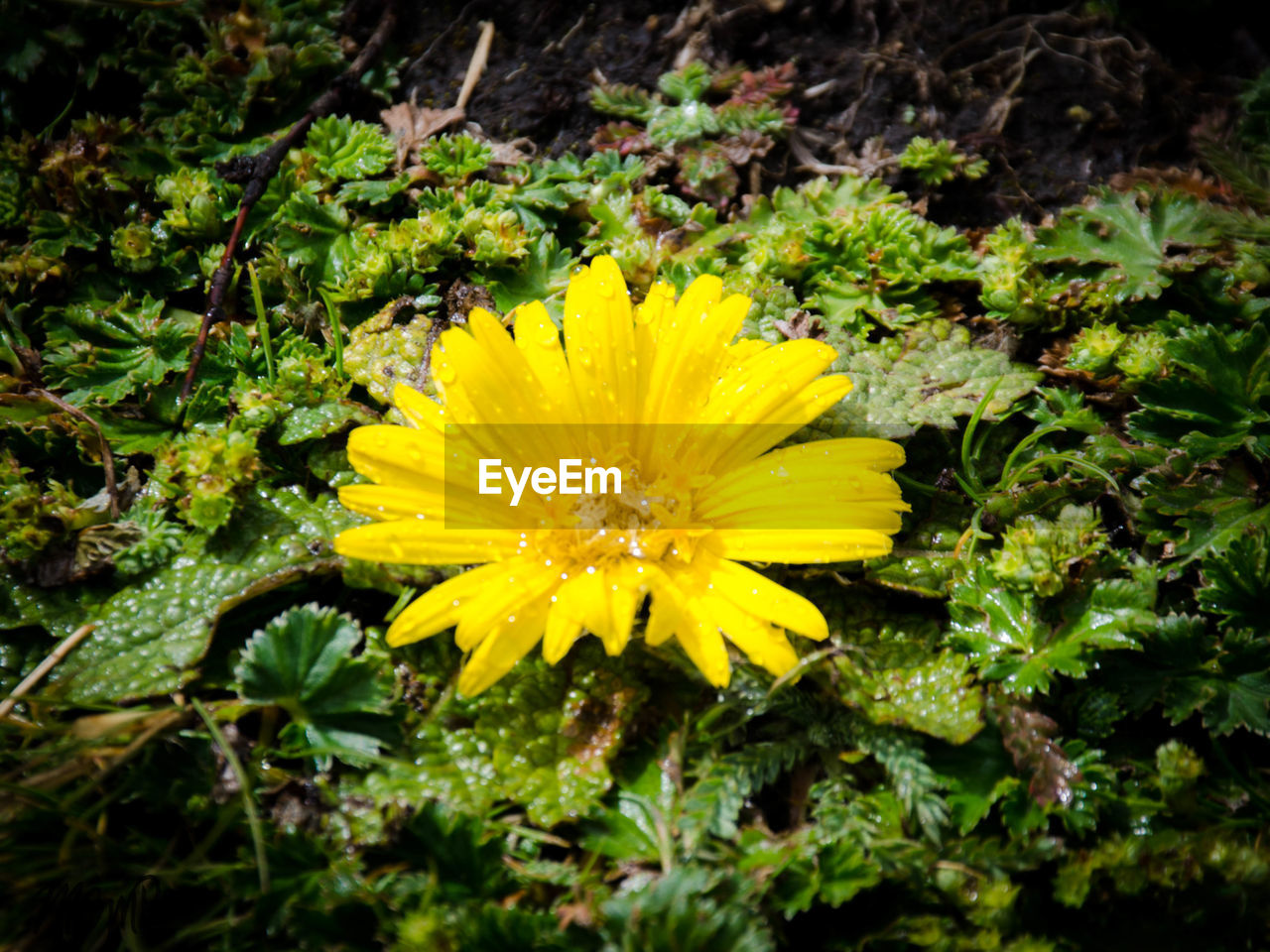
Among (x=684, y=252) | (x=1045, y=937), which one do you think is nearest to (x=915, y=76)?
(x=684, y=252)

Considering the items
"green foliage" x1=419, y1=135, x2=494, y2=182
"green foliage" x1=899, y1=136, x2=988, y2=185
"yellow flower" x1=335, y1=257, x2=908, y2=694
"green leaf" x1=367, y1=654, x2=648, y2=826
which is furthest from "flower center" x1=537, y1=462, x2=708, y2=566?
"green foliage" x1=899, y1=136, x2=988, y2=185

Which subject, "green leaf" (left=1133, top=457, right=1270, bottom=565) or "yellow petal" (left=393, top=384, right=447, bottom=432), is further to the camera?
"green leaf" (left=1133, top=457, right=1270, bottom=565)

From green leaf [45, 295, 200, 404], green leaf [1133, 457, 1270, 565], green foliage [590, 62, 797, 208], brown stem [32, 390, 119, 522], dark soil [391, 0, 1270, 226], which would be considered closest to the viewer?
green leaf [1133, 457, 1270, 565]

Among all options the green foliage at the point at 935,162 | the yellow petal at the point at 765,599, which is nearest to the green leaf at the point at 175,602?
the yellow petal at the point at 765,599

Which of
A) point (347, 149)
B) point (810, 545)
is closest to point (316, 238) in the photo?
point (347, 149)

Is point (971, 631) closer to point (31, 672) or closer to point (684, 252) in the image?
point (684, 252)

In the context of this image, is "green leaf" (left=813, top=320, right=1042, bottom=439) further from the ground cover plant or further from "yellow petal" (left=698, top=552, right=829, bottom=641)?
"yellow petal" (left=698, top=552, right=829, bottom=641)

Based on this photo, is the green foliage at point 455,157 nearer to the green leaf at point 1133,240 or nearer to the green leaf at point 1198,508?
the green leaf at point 1133,240
